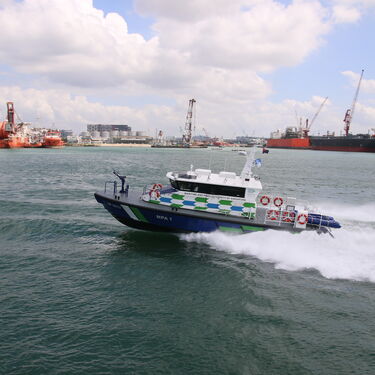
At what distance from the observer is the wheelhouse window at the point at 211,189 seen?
14.6m

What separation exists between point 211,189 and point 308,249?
16.0 ft

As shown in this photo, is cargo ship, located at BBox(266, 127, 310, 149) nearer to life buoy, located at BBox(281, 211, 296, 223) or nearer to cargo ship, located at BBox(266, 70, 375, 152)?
cargo ship, located at BBox(266, 70, 375, 152)

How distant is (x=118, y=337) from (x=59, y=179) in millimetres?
30465

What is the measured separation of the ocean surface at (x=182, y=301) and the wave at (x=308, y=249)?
46 millimetres

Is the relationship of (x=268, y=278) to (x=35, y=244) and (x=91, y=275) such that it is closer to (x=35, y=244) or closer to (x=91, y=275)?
(x=91, y=275)

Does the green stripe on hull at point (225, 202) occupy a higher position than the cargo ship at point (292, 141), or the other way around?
the cargo ship at point (292, 141)

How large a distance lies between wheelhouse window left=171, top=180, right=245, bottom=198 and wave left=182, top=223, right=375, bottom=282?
6.08ft

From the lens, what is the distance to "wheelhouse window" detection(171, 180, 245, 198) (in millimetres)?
14578

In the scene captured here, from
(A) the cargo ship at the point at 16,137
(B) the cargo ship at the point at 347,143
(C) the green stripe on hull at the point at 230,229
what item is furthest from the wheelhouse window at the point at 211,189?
(B) the cargo ship at the point at 347,143

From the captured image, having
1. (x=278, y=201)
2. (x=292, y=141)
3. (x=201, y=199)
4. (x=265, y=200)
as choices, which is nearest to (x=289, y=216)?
(x=278, y=201)

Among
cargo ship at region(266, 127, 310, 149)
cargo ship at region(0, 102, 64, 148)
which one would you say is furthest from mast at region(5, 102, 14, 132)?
cargo ship at region(266, 127, 310, 149)

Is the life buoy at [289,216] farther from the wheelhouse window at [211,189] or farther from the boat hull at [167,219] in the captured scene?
the wheelhouse window at [211,189]

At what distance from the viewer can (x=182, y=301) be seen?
9977 mm

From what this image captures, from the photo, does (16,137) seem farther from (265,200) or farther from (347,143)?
(347,143)
